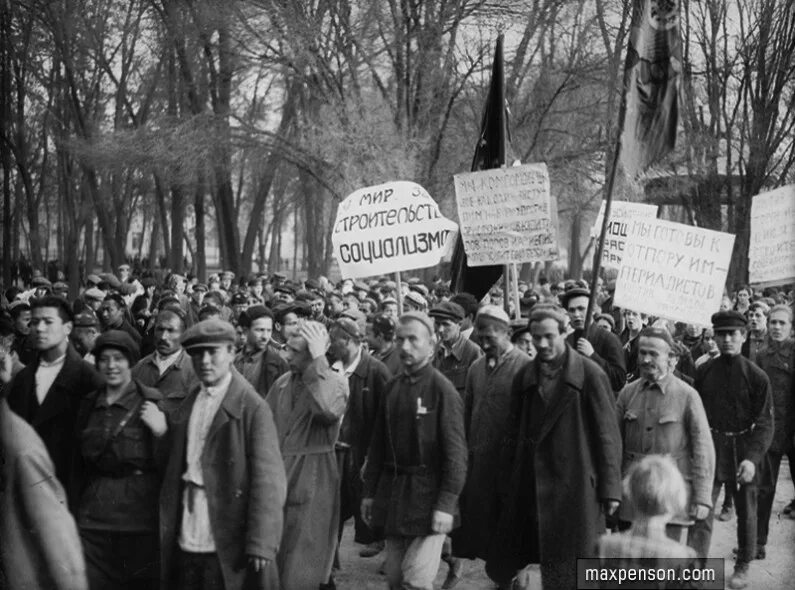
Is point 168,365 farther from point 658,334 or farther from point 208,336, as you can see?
point 658,334

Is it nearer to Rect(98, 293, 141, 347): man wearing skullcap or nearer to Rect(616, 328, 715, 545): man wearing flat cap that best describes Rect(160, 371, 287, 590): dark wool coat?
Rect(616, 328, 715, 545): man wearing flat cap

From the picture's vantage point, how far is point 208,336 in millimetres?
5113

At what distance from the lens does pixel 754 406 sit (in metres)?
7.26

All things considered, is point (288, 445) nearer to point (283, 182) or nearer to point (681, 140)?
point (681, 140)

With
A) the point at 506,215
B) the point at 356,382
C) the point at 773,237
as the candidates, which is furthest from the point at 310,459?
the point at 773,237

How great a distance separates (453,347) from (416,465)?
97.7 inches

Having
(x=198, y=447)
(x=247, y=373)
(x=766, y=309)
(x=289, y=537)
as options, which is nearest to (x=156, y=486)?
(x=198, y=447)

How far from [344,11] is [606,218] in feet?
61.5

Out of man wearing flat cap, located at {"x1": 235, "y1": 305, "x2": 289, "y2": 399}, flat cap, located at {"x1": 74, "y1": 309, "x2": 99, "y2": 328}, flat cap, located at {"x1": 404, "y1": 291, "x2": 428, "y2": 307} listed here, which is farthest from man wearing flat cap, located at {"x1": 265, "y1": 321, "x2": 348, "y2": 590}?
flat cap, located at {"x1": 404, "y1": 291, "x2": 428, "y2": 307}

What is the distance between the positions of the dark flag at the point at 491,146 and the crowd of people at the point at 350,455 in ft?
7.86

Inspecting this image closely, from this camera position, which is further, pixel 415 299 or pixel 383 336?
pixel 415 299

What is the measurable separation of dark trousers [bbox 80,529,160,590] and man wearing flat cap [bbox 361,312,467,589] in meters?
1.28

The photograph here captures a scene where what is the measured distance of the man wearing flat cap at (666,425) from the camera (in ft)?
19.8

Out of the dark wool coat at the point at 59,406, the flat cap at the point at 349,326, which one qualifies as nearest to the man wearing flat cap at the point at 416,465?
the flat cap at the point at 349,326
